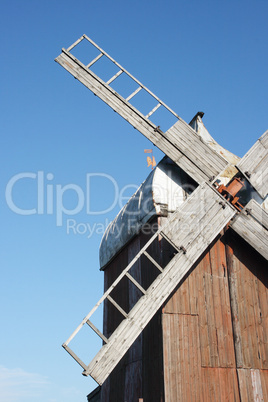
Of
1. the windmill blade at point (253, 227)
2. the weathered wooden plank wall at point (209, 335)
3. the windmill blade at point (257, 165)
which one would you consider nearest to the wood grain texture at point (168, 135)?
the windmill blade at point (257, 165)

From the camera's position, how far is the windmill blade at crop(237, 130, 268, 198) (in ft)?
31.7

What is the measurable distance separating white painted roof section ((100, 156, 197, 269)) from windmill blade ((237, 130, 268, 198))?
1106 millimetres

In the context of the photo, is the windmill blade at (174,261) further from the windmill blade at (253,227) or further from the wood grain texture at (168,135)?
the wood grain texture at (168,135)

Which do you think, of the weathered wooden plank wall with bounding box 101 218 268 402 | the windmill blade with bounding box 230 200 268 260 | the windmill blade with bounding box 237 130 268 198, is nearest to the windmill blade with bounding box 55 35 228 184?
the windmill blade with bounding box 237 130 268 198

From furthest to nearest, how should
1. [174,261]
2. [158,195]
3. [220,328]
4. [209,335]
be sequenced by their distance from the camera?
[158,195], [220,328], [209,335], [174,261]

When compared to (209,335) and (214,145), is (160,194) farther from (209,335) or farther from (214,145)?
(209,335)

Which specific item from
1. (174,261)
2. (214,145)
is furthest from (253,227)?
(214,145)

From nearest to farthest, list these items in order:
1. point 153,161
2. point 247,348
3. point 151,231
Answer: point 247,348, point 151,231, point 153,161

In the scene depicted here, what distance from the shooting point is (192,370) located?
8.20m

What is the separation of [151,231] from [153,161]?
1708mm

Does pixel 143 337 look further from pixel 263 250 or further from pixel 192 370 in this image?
pixel 263 250

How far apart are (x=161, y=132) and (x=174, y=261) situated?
280 cm

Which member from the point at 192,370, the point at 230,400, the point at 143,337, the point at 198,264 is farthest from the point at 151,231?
the point at 230,400

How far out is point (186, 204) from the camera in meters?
8.97
